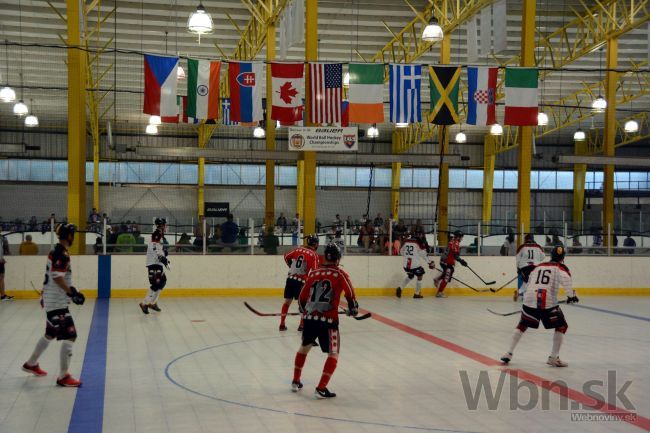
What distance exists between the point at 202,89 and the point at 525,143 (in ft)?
30.7

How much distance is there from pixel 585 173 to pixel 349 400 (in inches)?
1604

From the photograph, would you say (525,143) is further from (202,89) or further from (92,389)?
(92,389)

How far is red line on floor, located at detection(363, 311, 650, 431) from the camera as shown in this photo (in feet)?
26.8

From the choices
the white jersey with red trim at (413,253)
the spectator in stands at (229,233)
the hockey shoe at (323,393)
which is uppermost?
the spectator in stands at (229,233)

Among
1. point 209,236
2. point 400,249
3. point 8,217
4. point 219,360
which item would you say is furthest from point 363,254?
point 8,217

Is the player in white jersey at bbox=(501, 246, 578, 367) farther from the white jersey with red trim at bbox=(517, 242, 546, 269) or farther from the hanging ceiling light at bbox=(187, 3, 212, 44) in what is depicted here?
the hanging ceiling light at bbox=(187, 3, 212, 44)

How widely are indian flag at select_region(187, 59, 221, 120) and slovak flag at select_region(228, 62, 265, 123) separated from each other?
0.42 m

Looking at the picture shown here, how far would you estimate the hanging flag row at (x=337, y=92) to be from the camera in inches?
746

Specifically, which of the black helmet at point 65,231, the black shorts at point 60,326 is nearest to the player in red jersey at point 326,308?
the black shorts at point 60,326

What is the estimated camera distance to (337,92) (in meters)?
19.4

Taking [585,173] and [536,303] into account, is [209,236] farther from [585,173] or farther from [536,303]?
[585,173]

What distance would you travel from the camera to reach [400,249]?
21.9m

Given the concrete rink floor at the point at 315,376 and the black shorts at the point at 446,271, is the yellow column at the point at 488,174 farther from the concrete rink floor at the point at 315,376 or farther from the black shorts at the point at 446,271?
the concrete rink floor at the point at 315,376

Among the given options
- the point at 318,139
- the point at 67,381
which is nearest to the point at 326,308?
the point at 67,381
